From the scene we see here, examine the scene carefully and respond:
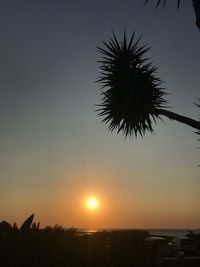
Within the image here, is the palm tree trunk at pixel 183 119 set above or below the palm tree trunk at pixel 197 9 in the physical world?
below

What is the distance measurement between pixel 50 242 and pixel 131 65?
8.02 meters

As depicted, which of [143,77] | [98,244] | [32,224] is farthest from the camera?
[143,77]

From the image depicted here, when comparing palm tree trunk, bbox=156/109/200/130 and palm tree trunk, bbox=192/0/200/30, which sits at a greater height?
palm tree trunk, bbox=192/0/200/30

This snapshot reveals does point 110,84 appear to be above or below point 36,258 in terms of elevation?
above

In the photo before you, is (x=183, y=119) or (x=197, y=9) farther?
(x=183, y=119)

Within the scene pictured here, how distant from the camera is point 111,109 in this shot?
1805 centimetres

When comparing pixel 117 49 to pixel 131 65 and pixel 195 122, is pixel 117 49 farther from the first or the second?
pixel 195 122

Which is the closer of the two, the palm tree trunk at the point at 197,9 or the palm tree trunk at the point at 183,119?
the palm tree trunk at the point at 197,9

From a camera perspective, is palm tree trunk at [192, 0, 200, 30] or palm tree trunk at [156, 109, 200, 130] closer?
palm tree trunk at [192, 0, 200, 30]

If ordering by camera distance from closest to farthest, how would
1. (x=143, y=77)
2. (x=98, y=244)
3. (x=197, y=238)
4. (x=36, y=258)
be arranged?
1. (x=36, y=258)
2. (x=98, y=244)
3. (x=143, y=77)
4. (x=197, y=238)

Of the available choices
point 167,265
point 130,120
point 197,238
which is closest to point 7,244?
point 167,265

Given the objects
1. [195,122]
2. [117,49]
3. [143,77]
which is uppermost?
[117,49]

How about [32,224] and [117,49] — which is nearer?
[32,224]

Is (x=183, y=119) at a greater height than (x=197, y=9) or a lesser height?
lesser
